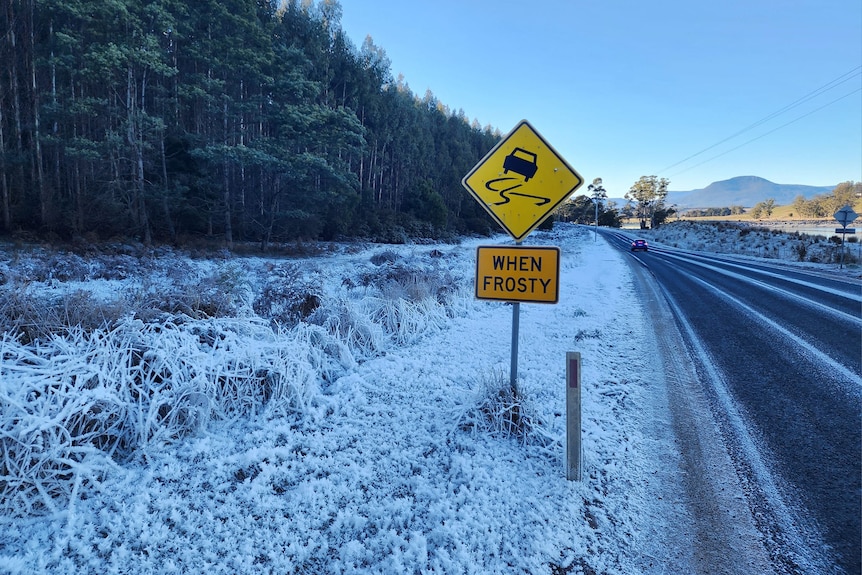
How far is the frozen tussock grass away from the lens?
238 cm

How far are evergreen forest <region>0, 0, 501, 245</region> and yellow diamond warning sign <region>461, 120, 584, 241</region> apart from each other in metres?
19.0

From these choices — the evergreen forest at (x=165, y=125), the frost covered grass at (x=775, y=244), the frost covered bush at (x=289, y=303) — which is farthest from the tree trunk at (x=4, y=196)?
the frost covered grass at (x=775, y=244)

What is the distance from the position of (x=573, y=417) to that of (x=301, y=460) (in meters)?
2.04

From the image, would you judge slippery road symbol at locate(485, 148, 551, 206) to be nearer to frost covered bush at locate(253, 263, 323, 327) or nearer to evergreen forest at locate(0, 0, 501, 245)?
frost covered bush at locate(253, 263, 323, 327)

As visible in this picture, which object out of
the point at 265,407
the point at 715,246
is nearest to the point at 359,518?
the point at 265,407

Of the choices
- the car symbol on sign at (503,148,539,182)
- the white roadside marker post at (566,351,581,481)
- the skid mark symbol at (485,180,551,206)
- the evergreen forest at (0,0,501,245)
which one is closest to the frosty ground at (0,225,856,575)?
the white roadside marker post at (566,351,581,481)

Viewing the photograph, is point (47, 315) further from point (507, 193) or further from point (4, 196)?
point (4, 196)

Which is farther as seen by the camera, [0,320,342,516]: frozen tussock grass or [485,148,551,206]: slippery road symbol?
[485,148,551,206]: slippery road symbol

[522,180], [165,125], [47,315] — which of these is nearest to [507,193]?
[522,180]

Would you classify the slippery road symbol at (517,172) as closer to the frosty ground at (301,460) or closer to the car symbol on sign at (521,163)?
the car symbol on sign at (521,163)

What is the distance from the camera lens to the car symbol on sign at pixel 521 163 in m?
3.40

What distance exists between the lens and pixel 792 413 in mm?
3873

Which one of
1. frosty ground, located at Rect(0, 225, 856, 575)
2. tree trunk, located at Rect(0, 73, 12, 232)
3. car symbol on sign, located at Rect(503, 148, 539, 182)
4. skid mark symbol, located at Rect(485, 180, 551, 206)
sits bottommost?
frosty ground, located at Rect(0, 225, 856, 575)

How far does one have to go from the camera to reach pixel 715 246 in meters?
36.0
